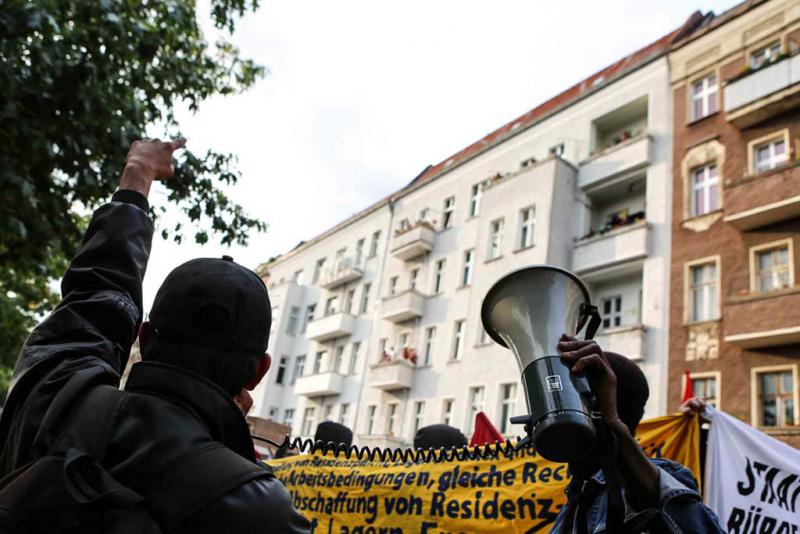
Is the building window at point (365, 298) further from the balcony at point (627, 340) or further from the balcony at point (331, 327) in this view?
the balcony at point (627, 340)

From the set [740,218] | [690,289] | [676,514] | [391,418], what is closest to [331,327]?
[391,418]

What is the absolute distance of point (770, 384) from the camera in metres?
15.1

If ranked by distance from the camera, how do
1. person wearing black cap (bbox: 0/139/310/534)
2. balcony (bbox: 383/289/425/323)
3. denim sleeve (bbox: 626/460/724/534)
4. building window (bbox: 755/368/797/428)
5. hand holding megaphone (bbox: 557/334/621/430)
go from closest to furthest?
1. person wearing black cap (bbox: 0/139/310/534)
2. denim sleeve (bbox: 626/460/724/534)
3. hand holding megaphone (bbox: 557/334/621/430)
4. building window (bbox: 755/368/797/428)
5. balcony (bbox: 383/289/425/323)

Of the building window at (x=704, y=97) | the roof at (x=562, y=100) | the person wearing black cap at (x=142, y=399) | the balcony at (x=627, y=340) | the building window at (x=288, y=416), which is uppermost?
the roof at (x=562, y=100)

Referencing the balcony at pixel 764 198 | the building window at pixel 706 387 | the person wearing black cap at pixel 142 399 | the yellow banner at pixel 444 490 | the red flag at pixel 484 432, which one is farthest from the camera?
the building window at pixel 706 387

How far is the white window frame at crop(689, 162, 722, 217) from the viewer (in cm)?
1784

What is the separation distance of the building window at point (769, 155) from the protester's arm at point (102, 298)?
17.6m

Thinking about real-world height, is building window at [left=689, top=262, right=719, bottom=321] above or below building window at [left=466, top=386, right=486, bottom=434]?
above

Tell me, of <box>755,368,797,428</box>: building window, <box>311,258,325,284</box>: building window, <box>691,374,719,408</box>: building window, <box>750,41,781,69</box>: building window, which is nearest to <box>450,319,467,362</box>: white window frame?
<box>691,374,719,408</box>: building window

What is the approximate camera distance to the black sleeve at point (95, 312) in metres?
1.53

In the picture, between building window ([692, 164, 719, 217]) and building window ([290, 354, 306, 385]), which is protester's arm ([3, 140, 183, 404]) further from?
building window ([290, 354, 306, 385])

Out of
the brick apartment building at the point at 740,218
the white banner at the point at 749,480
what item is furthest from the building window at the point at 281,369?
the white banner at the point at 749,480

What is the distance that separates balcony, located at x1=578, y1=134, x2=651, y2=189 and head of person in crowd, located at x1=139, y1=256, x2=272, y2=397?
19.9 metres

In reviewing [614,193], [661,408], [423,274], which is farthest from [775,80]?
[423,274]
